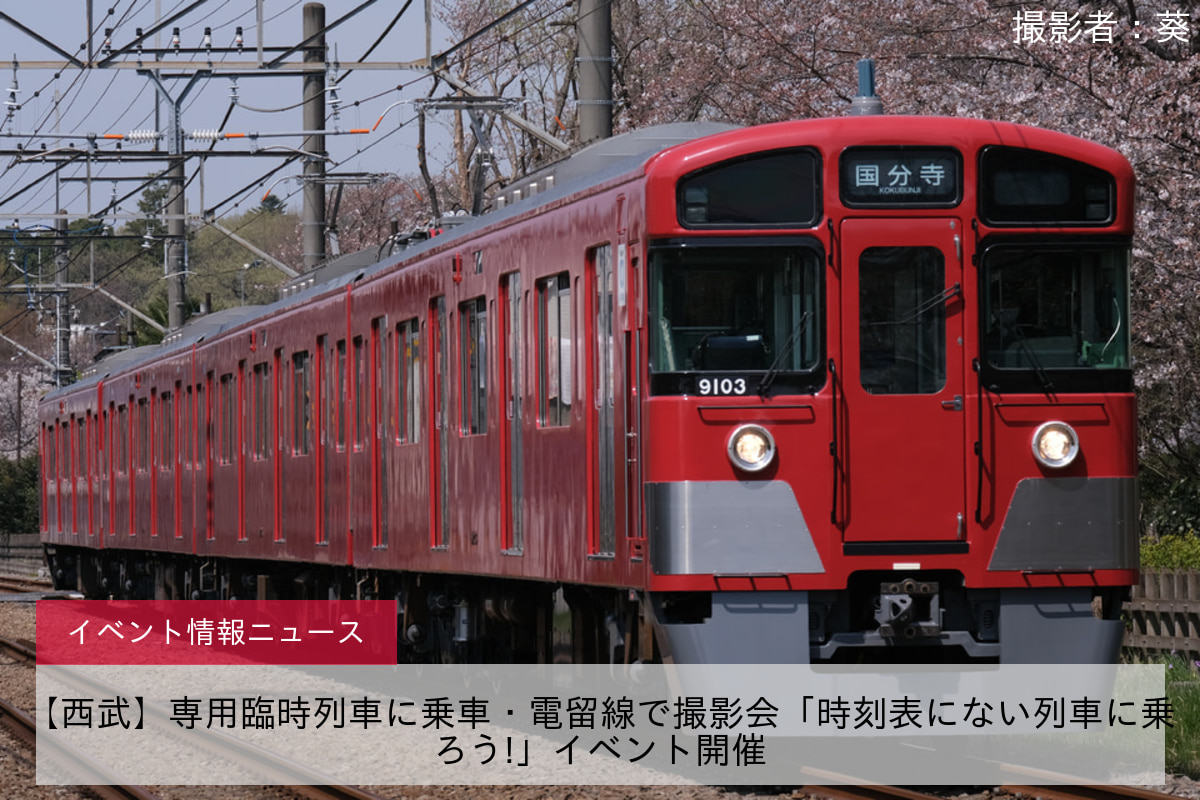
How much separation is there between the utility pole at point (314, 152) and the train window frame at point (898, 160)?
14504 mm

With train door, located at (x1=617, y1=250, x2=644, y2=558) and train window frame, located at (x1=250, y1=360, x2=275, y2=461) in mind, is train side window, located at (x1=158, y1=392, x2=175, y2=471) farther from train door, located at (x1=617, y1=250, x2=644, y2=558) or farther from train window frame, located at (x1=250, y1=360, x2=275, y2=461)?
train door, located at (x1=617, y1=250, x2=644, y2=558)

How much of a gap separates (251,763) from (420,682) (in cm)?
371

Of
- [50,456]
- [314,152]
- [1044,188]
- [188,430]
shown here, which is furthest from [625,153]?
[50,456]

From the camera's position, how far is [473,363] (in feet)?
39.4

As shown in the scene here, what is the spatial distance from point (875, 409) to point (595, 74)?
6.43 metres

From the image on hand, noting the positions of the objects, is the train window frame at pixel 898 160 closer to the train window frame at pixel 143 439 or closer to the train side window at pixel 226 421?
the train side window at pixel 226 421

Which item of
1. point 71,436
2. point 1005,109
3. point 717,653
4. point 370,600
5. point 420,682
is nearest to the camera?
point 717,653

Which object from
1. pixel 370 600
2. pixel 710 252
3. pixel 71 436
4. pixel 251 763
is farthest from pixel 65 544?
pixel 710 252

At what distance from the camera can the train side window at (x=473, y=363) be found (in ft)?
38.8

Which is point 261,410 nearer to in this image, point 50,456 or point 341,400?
point 341,400

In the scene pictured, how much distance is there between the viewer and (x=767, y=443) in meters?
8.94

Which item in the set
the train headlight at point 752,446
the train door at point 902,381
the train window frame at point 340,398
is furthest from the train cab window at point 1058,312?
the train window frame at point 340,398

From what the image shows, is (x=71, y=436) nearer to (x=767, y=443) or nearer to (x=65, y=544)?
(x=65, y=544)

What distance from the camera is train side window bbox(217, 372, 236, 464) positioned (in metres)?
19.2
